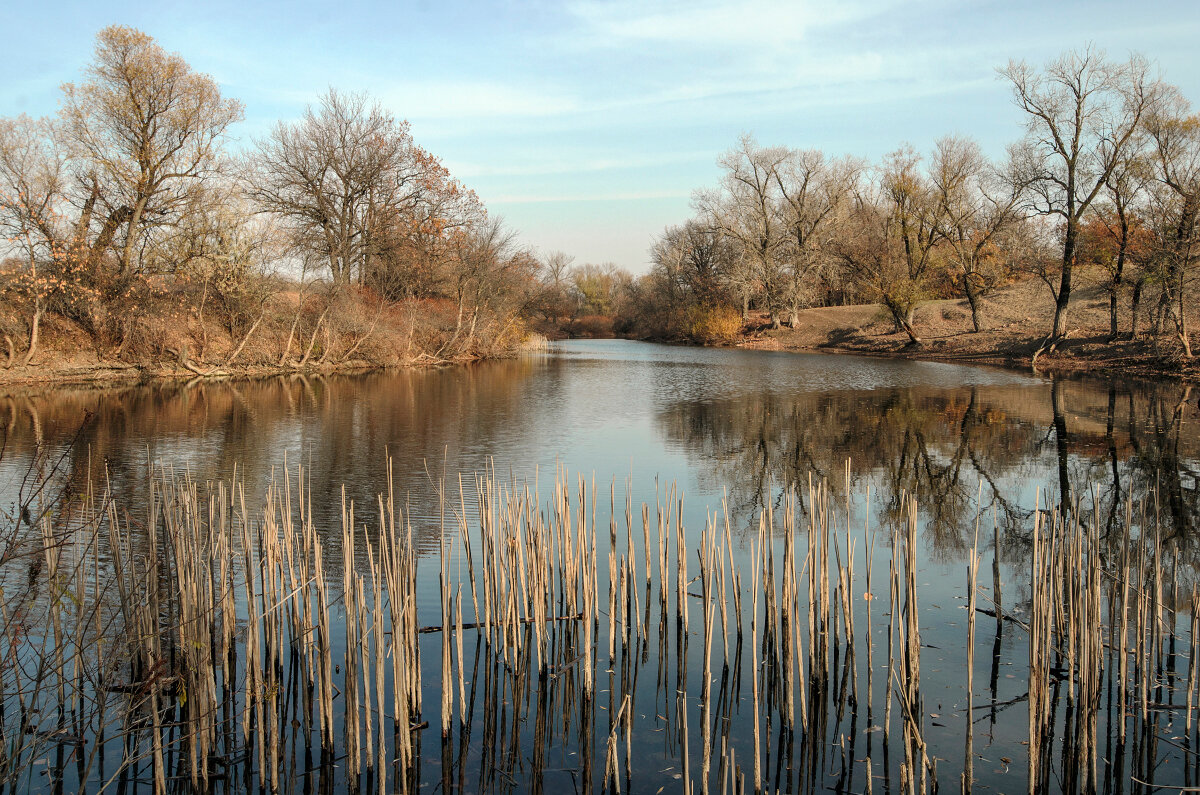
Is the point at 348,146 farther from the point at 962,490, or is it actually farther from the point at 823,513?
the point at 823,513

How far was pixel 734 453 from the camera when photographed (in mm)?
16422

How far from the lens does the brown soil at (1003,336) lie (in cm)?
3173

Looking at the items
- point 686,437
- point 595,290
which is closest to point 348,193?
point 686,437

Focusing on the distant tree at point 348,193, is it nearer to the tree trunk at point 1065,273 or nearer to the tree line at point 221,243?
the tree line at point 221,243

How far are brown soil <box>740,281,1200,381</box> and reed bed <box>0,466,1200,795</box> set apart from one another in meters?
26.9

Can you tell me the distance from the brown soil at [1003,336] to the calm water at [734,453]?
4.68 m

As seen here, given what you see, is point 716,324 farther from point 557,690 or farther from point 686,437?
point 557,690

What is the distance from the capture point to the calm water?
6145 millimetres

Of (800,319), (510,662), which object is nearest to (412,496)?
(510,662)

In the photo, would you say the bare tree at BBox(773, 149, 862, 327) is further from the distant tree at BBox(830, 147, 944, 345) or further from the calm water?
the calm water

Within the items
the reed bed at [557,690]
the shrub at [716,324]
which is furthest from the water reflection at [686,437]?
the shrub at [716,324]

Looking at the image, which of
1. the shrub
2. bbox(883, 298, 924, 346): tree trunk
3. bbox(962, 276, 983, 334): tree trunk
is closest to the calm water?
bbox(962, 276, 983, 334): tree trunk

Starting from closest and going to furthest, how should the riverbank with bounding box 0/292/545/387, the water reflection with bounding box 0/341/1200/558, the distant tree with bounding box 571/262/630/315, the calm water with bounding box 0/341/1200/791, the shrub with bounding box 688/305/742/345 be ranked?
the calm water with bounding box 0/341/1200/791, the water reflection with bounding box 0/341/1200/558, the riverbank with bounding box 0/292/545/387, the shrub with bounding box 688/305/742/345, the distant tree with bounding box 571/262/630/315

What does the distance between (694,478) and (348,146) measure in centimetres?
3385
